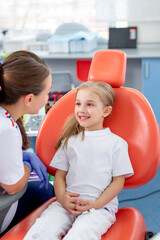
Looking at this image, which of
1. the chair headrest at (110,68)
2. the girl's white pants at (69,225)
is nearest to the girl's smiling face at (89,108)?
the chair headrest at (110,68)

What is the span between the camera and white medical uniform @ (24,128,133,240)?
1283 mm

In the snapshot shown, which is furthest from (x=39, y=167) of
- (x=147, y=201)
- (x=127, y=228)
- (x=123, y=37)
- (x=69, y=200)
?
(x=123, y=37)

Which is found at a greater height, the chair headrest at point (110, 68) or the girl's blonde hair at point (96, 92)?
the chair headrest at point (110, 68)

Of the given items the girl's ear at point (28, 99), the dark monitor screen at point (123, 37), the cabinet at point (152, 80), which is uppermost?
the girl's ear at point (28, 99)

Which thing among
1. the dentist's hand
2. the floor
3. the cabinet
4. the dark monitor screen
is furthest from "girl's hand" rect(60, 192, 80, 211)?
the dark monitor screen

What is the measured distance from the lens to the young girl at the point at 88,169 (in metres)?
1.31

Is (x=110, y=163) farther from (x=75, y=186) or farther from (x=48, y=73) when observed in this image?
(x=48, y=73)

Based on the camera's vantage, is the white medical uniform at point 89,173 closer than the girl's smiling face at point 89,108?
Yes

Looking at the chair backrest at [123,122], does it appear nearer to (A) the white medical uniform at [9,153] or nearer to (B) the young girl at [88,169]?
(B) the young girl at [88,169]

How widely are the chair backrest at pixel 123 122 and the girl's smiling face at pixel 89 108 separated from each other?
0.08m

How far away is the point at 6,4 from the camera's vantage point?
3.70 m

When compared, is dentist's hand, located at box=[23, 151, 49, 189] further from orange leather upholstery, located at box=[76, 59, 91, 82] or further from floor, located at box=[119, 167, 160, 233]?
orange leather upholstery, located at box=[76, 59, 91, 82]

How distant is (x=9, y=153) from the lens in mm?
1183

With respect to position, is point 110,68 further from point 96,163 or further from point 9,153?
point 9,153
